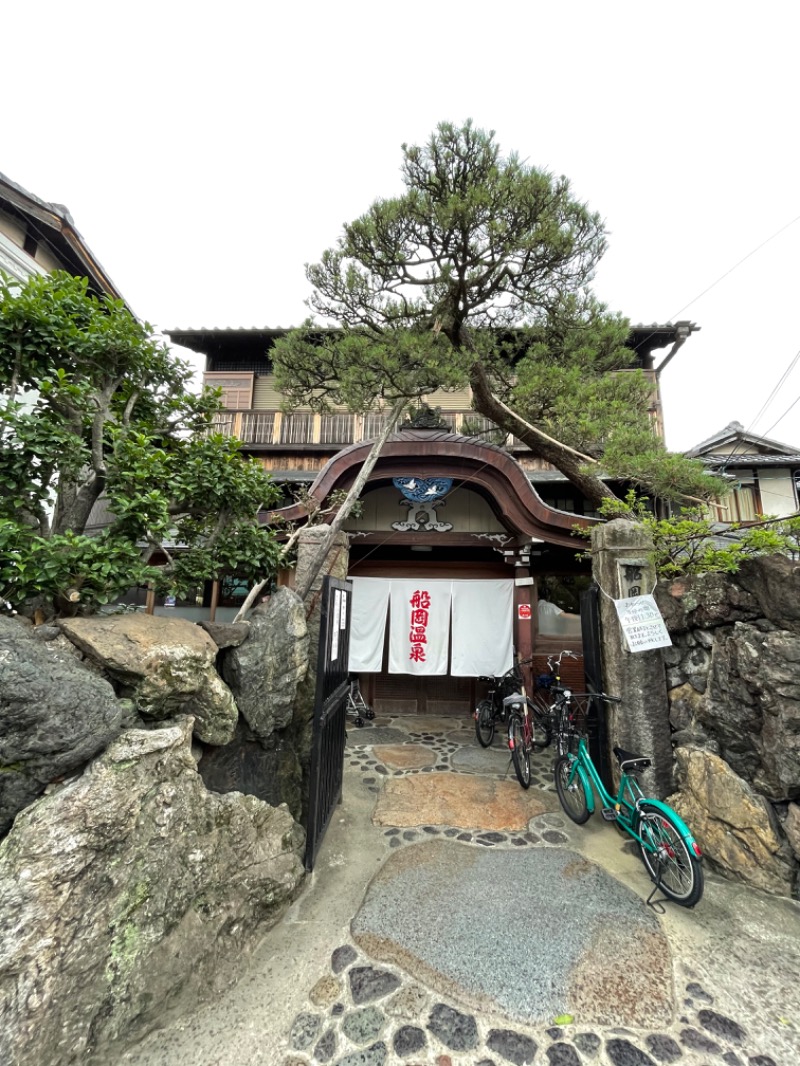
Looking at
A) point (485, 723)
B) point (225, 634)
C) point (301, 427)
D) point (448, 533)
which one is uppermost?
point (301, 427)

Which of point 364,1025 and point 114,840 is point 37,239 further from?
point 364,1025

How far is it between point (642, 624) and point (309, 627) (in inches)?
144

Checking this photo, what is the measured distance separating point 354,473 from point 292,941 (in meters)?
6.08

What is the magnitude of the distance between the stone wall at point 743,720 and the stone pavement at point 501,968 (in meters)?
0.39

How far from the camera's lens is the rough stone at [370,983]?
272 centimetres

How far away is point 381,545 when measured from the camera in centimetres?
876

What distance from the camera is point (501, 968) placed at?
2.91 meters

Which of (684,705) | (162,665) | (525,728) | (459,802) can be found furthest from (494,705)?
(162,665)

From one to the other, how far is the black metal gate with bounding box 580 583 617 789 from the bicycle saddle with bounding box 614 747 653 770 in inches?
21.5

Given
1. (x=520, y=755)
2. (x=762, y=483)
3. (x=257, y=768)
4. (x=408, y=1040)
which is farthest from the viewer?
(x=762, y=483)

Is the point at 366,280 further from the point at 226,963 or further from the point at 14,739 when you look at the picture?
the point at 226,963

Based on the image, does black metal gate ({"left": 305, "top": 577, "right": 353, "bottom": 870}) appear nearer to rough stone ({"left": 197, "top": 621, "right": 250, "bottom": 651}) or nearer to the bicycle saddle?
rough stone ({"left": 197, "top": 621, "right": 250, "bottom": 651})

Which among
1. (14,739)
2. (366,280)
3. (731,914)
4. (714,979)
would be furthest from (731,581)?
(366,280)

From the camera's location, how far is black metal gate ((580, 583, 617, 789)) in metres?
5.02
